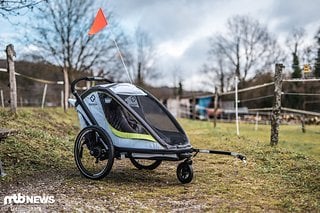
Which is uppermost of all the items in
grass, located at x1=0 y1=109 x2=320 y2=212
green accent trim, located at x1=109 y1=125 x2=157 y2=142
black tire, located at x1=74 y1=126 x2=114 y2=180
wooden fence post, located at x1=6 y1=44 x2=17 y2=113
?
wooden fence post, located at x1=6 y1=44 x2=17 y2=113

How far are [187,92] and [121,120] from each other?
51.2 meters

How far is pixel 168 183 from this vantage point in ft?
16.1

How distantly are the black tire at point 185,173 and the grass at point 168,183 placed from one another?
0.09 metres

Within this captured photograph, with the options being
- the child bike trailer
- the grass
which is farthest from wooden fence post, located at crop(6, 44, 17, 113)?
the child bike trailer

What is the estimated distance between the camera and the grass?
3791 millimetres

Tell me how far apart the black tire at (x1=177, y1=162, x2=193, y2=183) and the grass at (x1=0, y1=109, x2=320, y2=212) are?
0.09m

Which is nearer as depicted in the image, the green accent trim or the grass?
the grass

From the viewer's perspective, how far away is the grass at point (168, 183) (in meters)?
3.79

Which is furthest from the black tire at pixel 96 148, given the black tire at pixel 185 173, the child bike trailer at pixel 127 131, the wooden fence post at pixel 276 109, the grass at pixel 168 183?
the wooden fence post at pixel 276 109

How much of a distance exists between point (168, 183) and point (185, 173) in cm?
25

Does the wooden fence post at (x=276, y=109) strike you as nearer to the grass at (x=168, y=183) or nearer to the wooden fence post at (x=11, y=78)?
the grass at (x=168, y=183)

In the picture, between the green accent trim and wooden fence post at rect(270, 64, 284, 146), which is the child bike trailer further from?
wooden fence post at rect(270, 64, 284, 146)

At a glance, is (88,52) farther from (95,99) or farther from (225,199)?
(225,199)

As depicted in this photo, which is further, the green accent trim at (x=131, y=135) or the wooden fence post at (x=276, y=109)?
the wooden fence post at (x=276, y=109)
